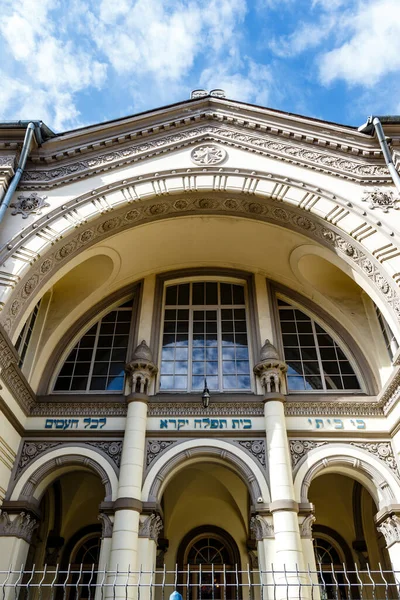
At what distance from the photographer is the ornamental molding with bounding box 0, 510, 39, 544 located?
9211 mm

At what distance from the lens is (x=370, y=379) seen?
11406 millimetres

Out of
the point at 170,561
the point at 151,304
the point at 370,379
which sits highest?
the point at 151,304

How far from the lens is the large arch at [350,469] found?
9.69 metres

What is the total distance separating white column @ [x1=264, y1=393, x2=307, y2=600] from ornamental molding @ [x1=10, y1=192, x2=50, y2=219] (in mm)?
6846

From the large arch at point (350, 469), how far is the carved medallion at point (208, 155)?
7.34 meters

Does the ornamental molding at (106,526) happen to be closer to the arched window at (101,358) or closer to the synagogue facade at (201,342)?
the synagogue facade at (201,342)

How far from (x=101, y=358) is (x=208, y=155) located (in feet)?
19.6

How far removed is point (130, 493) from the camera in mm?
9547

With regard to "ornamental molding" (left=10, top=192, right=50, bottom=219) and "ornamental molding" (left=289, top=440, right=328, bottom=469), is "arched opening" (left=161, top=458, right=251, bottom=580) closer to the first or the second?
"ornamental molding" (left=289, top=440, right=328, bottom=469)

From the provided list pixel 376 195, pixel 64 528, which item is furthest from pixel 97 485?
pixel 376 195

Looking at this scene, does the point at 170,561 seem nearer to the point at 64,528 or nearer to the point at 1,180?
the point at 64,528

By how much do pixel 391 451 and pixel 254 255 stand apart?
5.96 metres

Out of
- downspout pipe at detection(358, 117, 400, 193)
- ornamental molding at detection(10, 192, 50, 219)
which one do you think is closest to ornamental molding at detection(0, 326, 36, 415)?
ornamental molding at detection(10, 192, 50, 219)

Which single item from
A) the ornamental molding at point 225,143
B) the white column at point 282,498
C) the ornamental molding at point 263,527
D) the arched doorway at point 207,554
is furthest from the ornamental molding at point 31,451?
the ornamental molding at point 225,143
